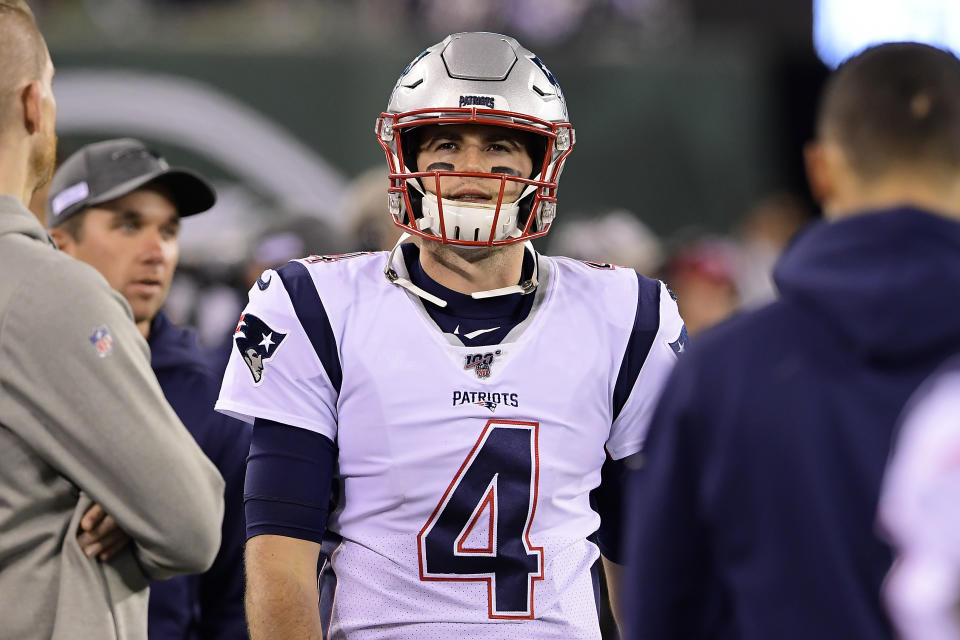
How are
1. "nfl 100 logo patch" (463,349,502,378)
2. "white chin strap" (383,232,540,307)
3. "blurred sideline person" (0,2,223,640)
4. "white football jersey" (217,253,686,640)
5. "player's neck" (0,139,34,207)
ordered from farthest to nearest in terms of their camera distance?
"white chin strap" (383,232,540,307) → "nfl 100 logo patch" (463,349,502,378) → "white football jersey" (217,253,686,640) → "player's neck" (0,139,34,207) → "blurred sideline person" (0,2,223,640)

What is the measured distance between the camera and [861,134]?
77.7 inches

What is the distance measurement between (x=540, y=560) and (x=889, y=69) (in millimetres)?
1248

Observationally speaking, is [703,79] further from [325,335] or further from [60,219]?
[325,335]

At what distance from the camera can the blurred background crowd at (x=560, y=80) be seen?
10625 mm

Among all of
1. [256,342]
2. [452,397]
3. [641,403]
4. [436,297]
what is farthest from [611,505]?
[256,342]

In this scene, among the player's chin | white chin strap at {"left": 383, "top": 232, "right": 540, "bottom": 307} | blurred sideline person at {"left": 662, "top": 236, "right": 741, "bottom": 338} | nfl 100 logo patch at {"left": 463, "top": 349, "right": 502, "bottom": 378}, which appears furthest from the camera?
blurred sideline person at {"left": 662, "top": 236, "right": 741, "bottom": 338}

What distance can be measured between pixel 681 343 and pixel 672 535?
1.19 m

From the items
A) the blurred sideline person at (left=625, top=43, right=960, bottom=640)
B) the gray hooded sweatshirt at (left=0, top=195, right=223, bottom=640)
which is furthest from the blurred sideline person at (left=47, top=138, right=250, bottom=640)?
the blurred sideline person at (left=625, top=43, right=960, bottom=640)

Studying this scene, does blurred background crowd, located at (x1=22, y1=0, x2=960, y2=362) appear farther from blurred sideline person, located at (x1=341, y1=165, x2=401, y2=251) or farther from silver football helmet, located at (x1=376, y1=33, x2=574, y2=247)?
silver football helmet, located at (x1=376, y1=33, x2=574, y2=247)

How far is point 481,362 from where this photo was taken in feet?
9.55

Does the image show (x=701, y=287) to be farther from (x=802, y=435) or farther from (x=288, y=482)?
(x=802, y=435)

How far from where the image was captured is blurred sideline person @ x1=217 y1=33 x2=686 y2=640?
9.17 feet

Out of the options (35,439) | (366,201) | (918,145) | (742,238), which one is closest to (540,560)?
(35,439)

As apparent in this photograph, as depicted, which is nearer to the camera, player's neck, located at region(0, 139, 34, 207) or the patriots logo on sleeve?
player's neck, located at region(0, 139, 34, 207)
